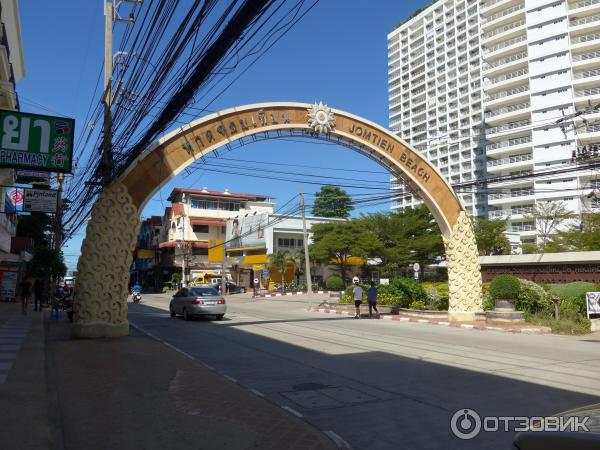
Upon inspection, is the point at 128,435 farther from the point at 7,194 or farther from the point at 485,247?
the point at 485,247

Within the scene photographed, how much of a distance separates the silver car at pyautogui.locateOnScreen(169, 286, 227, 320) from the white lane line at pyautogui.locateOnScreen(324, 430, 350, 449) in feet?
54.0

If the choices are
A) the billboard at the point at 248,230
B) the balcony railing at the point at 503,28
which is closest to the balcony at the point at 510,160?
the balcony railing at the point at 503,28

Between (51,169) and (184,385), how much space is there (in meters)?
5.63

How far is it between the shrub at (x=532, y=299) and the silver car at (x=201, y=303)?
12.8m

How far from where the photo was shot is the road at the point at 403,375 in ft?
20.5

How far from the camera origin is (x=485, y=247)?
50.5 metres

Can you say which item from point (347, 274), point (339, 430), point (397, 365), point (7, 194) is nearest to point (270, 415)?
point (339, 430)

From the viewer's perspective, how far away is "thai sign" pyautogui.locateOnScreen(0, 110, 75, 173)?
10211 mm

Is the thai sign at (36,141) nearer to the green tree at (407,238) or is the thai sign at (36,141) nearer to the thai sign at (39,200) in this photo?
the thai sign at (39,200)

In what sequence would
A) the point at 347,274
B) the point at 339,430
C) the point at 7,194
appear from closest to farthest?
the point at 339,430 < the point at 7,194 < the point at 347,274

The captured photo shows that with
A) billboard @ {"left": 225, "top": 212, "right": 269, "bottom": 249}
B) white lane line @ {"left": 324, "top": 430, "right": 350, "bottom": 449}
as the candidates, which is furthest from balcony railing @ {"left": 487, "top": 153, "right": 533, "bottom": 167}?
white lane line @ {"left": 324, "top": 430, "right": 350, "bottom": 449}

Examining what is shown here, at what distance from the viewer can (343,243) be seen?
45344mm

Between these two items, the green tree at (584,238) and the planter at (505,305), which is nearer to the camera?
the planter at (505,305)

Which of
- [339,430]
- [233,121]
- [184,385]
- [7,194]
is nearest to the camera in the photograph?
[339,430]
